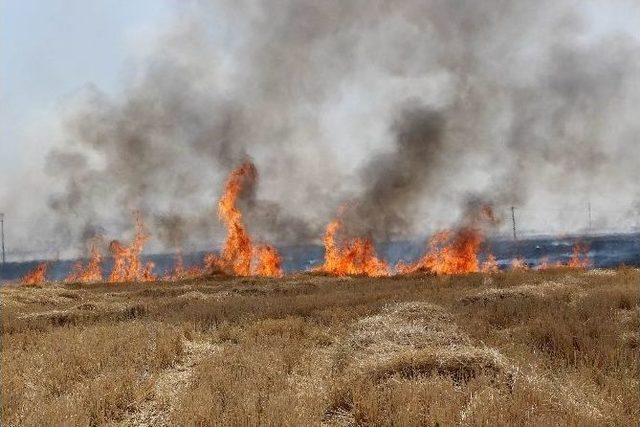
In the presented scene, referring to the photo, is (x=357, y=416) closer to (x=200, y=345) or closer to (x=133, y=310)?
(x=200, y=345)

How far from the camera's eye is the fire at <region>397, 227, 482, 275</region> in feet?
120

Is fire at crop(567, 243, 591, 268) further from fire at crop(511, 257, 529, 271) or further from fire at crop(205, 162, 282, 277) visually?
fire at crop(205, 162, 282, 277)

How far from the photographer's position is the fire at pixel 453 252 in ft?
120

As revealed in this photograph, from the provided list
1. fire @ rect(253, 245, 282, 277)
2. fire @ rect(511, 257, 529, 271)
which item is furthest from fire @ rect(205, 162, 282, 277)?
fire @ rect(511, 257, 529, 271)

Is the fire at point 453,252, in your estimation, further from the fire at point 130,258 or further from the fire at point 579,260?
the fire at point 130,258

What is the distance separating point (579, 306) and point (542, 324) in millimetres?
2827

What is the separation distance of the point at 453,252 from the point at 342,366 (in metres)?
30.5

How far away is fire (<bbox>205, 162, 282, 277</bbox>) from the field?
24.9m

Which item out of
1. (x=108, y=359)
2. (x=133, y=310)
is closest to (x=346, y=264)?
(x=133, y=310)

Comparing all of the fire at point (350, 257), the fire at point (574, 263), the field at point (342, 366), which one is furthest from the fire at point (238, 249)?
the field at point (342, 366)

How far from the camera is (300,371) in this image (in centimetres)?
788

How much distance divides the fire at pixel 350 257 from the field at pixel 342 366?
24.6 meters

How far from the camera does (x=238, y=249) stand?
39.1m

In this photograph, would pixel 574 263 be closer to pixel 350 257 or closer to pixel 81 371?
pixel 350 257
